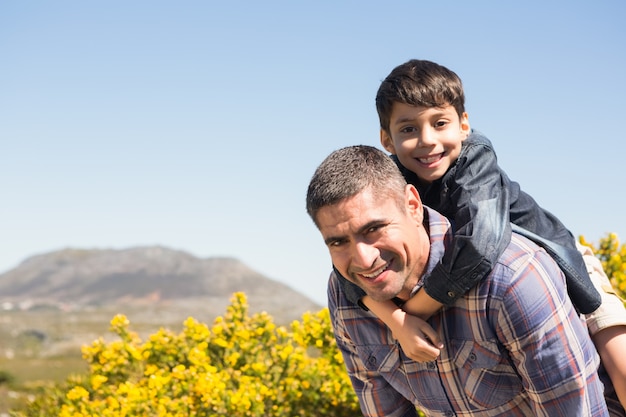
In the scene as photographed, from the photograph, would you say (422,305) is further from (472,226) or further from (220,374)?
(220,374)

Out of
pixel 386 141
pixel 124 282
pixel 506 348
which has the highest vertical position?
pixel 124 282

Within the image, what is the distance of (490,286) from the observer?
222 cm

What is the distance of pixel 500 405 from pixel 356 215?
86 centimetres

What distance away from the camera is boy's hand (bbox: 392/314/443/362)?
234 centimetres

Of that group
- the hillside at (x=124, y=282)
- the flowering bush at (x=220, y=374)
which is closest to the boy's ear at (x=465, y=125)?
the flowering bush at (x=220, y=374)

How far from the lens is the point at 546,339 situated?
2193mm

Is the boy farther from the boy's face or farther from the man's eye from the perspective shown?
the man's eye

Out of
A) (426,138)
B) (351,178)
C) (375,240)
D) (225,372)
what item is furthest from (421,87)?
(225,372)

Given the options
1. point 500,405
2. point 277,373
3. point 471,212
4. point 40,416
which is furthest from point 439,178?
point 40,416

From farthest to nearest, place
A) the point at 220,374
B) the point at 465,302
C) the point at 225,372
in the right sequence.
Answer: the point at 225,372
the point at 220,374
the point at 465,302

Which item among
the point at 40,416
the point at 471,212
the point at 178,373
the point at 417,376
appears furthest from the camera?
the point at 40,416

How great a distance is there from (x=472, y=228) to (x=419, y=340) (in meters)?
0.42

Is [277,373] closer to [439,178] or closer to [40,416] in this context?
[40,416]

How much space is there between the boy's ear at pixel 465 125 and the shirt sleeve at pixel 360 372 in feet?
2.85
